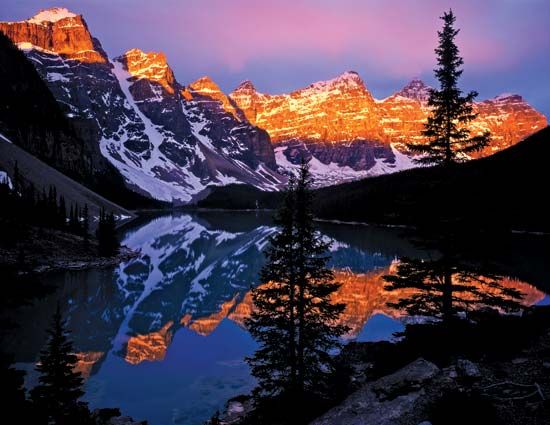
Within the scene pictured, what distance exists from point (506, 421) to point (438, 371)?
3117 millimetres

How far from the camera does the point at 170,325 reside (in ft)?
103

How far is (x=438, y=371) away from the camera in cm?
1145

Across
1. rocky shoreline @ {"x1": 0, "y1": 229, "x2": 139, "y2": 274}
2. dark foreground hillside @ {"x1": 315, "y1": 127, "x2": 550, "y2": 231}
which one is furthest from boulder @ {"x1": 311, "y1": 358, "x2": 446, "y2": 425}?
rocky shoreline @ {"x1": 0, "y1": 229, "x2": 139, "y2": 274}

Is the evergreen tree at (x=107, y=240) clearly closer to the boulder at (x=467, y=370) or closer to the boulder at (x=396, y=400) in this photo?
the boulder at (x=396, y=400)

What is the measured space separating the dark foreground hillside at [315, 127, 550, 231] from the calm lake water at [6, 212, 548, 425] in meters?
9.63

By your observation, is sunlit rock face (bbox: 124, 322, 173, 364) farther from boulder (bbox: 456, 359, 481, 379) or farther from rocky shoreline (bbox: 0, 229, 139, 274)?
rocky shoreline (bbox: 0, 229, 139, 274)

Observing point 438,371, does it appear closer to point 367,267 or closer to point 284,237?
point 284,237

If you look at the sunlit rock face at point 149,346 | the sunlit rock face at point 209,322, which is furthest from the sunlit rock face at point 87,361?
the sunlit rock face at point 209,322

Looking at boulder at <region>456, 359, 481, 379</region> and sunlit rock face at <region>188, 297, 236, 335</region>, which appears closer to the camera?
boulder at <region>456, 359, 481, 379</region>

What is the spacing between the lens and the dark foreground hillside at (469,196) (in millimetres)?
17078

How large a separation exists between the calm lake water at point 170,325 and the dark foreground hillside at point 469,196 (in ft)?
31.6

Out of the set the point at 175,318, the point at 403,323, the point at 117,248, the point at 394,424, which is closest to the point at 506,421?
the point at 394,424

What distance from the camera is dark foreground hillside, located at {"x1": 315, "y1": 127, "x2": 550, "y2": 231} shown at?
672 inches

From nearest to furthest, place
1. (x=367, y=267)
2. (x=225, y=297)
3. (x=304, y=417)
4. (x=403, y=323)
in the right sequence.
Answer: (x=304, y=417) < (x=403, y=323) < (x=225, y=297) < (x=367, y=267)
